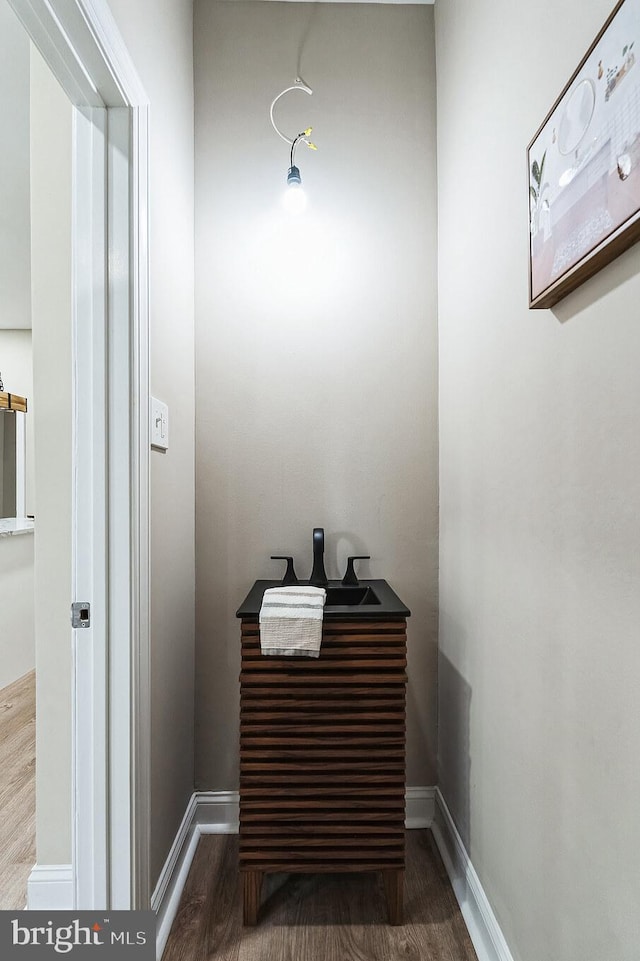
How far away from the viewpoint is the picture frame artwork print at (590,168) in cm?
78

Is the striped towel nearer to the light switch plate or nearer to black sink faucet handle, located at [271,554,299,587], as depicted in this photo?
black sink faucet handle, located at [271,554,299,587]

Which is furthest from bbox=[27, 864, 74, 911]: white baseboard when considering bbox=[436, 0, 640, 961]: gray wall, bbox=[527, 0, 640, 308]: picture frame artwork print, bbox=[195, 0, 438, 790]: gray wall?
bbox=[527, 0, 640, 308]: picture frame artwork print

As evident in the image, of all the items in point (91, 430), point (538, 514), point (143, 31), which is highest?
point (143, 31)

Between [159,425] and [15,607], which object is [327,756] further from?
[15,607]

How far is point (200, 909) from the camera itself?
64.1 inches

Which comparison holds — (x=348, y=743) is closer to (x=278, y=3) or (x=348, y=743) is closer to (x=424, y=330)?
(x=424, y=330)

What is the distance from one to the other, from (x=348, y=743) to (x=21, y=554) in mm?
2999

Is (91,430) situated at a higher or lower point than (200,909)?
higher

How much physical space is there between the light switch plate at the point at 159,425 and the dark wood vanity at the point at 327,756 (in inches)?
19.2

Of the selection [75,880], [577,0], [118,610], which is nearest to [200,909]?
[75,880]
